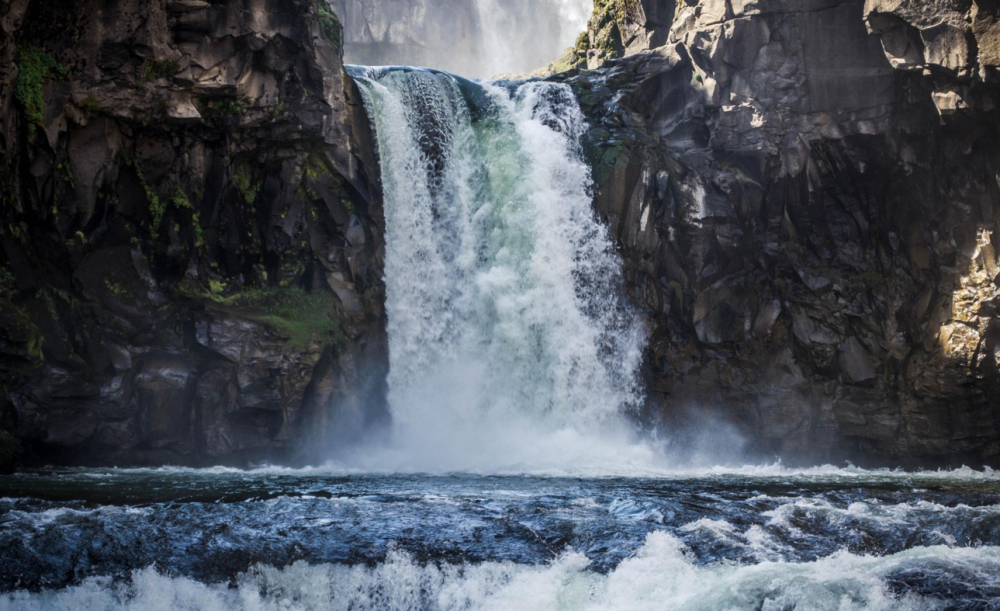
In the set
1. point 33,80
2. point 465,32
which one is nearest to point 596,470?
point 33,80

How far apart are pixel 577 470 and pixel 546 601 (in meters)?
8.09

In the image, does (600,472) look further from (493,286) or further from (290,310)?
(290,310)

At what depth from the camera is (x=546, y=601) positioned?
9.01 metres

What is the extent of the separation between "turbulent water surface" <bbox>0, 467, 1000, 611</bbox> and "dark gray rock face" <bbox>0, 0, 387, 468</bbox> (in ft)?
19.2

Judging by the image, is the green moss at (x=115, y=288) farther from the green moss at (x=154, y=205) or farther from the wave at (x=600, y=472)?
the wave at (x=600, y=472)

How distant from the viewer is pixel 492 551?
9898mm

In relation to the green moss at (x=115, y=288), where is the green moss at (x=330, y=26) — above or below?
above

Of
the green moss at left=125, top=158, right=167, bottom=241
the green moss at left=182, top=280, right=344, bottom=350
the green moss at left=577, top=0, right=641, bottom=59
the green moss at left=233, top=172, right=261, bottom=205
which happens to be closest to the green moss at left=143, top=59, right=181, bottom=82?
the green moss at left=125, top=158, right=167, bottom=241

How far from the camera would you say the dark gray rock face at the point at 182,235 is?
17.1 meters

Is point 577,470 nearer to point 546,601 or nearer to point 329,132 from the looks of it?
point 546,601

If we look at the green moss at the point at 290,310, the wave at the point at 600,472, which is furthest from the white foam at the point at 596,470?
the green moss at the point at 290,310

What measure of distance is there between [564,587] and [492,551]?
3.62 feet

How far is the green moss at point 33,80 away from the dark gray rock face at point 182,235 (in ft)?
0.12

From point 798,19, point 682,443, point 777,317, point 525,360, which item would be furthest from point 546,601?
point 798,19
